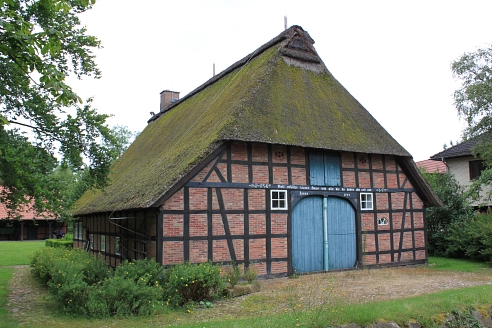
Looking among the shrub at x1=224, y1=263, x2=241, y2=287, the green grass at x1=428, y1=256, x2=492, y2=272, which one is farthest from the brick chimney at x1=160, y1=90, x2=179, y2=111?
the shrub at x1=224, y1=263, x2=241, y2=287

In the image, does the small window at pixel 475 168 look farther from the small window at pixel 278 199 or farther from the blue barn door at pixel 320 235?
the small window at pixel 278 199

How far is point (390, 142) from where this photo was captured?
50.1 ft

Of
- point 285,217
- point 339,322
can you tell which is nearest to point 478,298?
point 339,322

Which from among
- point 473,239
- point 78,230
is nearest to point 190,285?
point 473,239

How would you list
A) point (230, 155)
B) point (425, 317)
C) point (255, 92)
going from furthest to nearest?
point (255, 92), point (230, 155), point (425, 317)

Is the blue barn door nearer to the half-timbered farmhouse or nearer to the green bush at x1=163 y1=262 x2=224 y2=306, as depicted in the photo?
the half-timbered farmhouse

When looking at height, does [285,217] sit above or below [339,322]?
above

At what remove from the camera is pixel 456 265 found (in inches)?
622

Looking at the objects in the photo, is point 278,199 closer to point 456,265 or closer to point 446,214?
point 456,265

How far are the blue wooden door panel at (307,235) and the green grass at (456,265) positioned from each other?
4423mm

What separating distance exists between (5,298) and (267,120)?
8383mm

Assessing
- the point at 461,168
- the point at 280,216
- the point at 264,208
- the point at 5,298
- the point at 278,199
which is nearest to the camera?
the point at 5,298

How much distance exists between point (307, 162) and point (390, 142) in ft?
11.2

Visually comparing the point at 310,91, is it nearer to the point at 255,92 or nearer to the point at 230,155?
the point at 255,92
